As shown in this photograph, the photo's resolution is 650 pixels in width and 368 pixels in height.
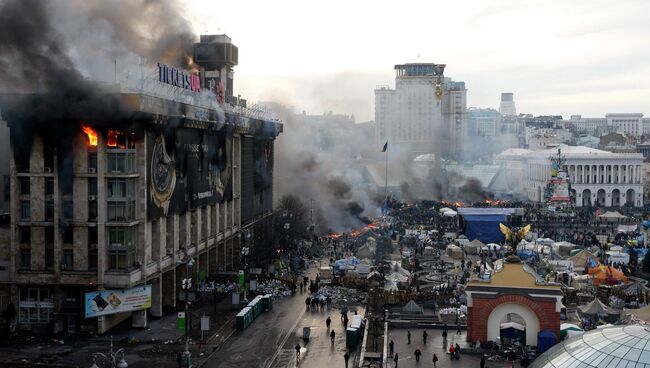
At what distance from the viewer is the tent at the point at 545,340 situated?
3550cm

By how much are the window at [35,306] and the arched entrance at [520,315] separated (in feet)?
73.4

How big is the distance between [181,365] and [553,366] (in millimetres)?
18022

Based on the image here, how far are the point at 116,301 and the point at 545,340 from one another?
21253 mm

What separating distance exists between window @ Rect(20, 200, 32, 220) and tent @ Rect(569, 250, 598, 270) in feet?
131

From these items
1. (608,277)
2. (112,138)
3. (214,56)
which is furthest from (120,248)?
(214,56)

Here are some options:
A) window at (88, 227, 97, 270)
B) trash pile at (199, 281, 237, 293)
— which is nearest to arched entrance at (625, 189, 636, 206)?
trash pile at (199, 281, 237, 293)

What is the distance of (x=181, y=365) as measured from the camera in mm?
34906

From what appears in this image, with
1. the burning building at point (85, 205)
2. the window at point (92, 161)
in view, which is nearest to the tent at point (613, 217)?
the burning building at point (85, 205)

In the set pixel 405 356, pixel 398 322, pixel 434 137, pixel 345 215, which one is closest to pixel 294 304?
pixel 398 322

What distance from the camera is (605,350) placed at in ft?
72.2

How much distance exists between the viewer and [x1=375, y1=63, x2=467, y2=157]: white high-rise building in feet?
584

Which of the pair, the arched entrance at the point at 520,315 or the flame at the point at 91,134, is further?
the flame at the point at 91,134

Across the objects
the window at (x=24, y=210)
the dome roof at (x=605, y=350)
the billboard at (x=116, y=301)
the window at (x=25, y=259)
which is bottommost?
the billboard at (x=116, y=301)

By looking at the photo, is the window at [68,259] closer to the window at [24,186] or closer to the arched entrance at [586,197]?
the window at [24,186]
